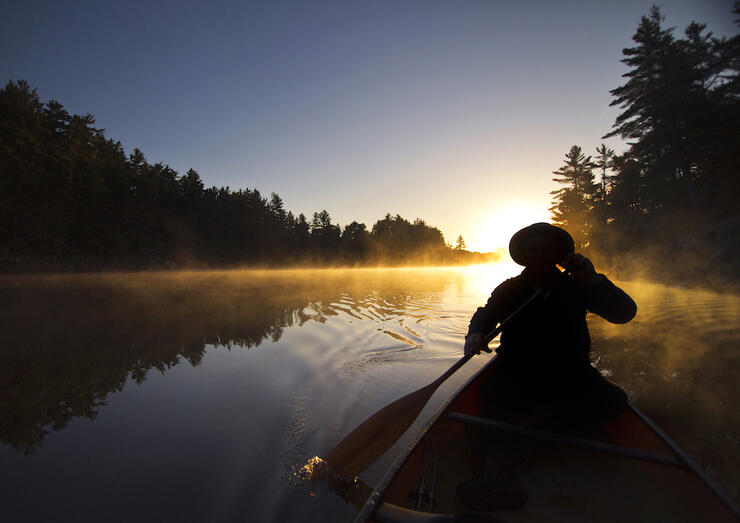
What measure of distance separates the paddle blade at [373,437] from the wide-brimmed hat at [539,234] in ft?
5.03

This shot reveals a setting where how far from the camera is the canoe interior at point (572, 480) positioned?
5.93 feet

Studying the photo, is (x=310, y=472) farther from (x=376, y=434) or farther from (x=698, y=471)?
(x=698, y=471)

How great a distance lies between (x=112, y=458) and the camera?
106 inches

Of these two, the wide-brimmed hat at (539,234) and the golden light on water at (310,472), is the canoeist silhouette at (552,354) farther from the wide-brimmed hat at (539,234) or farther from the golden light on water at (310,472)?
the golden light on water at (310,472)

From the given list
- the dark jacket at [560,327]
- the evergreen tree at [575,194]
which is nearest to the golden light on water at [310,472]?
the dark jacket at [560,327]

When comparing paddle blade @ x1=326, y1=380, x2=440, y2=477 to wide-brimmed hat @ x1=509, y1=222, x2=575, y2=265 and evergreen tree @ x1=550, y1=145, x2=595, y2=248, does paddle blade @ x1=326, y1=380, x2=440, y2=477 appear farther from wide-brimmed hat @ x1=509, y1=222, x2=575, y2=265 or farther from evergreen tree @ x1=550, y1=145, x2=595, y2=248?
evergreen tree @ x1=550, y1=145, x2=595, y2=248

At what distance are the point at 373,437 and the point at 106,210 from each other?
49500 mm

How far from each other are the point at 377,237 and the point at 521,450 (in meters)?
105

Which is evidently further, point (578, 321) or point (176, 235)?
point (176, 235)

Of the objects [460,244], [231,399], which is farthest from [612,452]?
[460,244]

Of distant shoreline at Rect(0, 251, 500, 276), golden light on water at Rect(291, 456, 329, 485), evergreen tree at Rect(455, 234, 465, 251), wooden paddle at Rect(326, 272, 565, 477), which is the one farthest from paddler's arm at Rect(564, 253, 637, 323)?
evergreen tree at Rect(455, 234, 465, 251)

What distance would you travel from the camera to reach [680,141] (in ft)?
68.8

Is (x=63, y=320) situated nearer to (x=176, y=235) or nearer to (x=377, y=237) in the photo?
(x=176, y=235)

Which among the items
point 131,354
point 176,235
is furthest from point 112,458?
point 176,235
